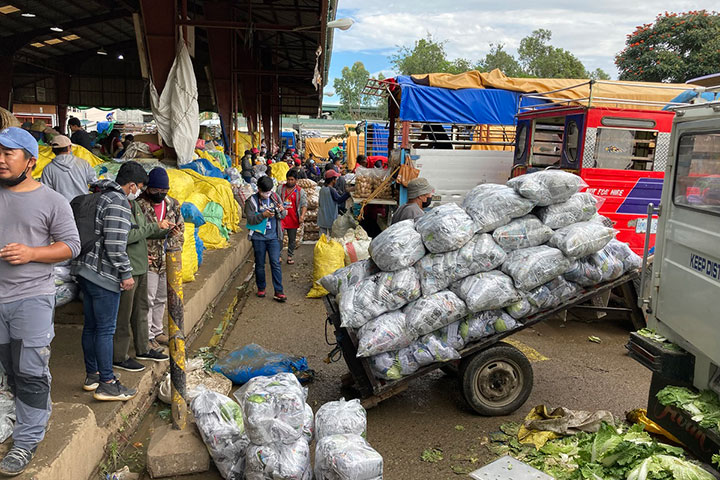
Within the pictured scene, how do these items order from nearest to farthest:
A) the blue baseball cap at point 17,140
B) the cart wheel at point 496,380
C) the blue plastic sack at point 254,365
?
the blue baseball cap at point 17,140 < the cart wheel at point 496,380 < the blue plastic sack at point 254,365

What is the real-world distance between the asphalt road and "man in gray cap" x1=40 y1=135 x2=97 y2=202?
242 centimetres

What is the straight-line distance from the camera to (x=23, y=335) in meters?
2.80

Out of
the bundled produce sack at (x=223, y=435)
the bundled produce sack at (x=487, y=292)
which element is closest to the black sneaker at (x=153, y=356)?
the bundled produce sack at (x=223, y=435)

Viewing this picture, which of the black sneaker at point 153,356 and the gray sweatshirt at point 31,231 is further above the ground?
the gray sweatshirt at point 31,231

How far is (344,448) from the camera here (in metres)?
3.07

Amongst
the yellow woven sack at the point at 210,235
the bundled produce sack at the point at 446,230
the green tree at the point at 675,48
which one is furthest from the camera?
the green tree at the point at 675,48

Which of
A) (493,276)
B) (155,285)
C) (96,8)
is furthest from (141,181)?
(96,8)

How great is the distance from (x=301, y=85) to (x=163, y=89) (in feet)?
71.2

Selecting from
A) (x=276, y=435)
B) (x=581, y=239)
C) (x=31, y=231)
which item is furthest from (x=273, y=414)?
(x=581, y=239)

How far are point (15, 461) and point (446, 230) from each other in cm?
310

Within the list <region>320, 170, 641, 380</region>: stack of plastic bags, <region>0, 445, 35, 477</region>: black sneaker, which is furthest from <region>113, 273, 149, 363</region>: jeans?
<region>320, 170, 641, 380</region>: stack of plastic bags

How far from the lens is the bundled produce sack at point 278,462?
10.1ft

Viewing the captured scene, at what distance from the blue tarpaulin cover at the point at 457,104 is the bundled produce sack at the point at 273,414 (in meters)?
8.09

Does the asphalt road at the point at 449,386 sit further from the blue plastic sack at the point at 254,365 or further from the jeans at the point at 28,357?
the jeans at the point at 28,357
